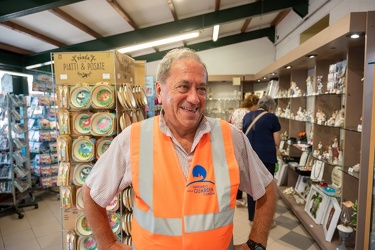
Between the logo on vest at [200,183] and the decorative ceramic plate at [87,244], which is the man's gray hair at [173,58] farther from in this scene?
the decorative ceramic plate at [87,244]

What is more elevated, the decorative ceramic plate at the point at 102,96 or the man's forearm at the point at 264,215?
the decorative ceramic plate at the point at 102,96

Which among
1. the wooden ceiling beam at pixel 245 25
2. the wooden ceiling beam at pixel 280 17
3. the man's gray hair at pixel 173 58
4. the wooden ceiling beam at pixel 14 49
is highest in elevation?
the wooden ceiling beam at pixel 280 17

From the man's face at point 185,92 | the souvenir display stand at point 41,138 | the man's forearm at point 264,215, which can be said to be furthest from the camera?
the souvenir display stand at point 41,138

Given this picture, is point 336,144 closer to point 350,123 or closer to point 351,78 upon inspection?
point 350,123

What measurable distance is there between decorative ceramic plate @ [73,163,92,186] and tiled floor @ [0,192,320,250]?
137cm

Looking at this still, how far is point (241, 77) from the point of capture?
6754mm

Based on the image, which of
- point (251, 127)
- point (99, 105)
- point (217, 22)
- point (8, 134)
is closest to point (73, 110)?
point (99, 105)

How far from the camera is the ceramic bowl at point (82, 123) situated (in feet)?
8.16

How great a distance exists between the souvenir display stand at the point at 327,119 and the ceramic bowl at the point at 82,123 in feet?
8.58

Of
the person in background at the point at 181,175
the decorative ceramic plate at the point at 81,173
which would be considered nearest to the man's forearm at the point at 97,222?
the person in background at the point at 181,175

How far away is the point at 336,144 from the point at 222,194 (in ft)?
9.51

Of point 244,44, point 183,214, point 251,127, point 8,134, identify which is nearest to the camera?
point 183,214

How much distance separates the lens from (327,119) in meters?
3.44

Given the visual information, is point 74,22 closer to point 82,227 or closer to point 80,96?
point 80,96
